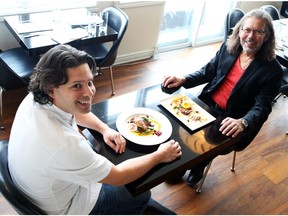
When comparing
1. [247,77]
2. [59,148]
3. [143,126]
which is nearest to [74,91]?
[59,148]

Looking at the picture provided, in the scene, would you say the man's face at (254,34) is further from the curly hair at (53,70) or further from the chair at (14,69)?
the chair at (14,69)

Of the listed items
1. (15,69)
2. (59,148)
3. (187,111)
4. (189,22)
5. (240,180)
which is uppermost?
(59,148)

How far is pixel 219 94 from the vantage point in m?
1.79

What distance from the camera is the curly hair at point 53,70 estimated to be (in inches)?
38.1

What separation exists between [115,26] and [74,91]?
1.57 m

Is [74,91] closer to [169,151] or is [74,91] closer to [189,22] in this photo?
[169,151]

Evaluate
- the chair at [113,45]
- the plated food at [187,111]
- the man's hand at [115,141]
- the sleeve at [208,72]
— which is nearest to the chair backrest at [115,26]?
the chair at [113,45]

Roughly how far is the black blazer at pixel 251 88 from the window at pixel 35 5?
152 cm

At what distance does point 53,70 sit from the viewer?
38.0 inches

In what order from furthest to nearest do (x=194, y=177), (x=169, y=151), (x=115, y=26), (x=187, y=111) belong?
(x=115, y=26) → (x=194, y=177) → (x=187, y=111) → (x=169, y=151)

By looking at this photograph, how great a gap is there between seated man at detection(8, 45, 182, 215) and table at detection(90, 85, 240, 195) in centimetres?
4

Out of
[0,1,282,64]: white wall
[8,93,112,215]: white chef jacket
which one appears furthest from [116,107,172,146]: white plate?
[0,1,282,64]: white wall

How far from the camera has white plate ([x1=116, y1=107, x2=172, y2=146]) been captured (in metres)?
1.21

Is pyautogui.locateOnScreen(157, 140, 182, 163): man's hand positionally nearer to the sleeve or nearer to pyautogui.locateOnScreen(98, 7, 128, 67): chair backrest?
the sleeve
